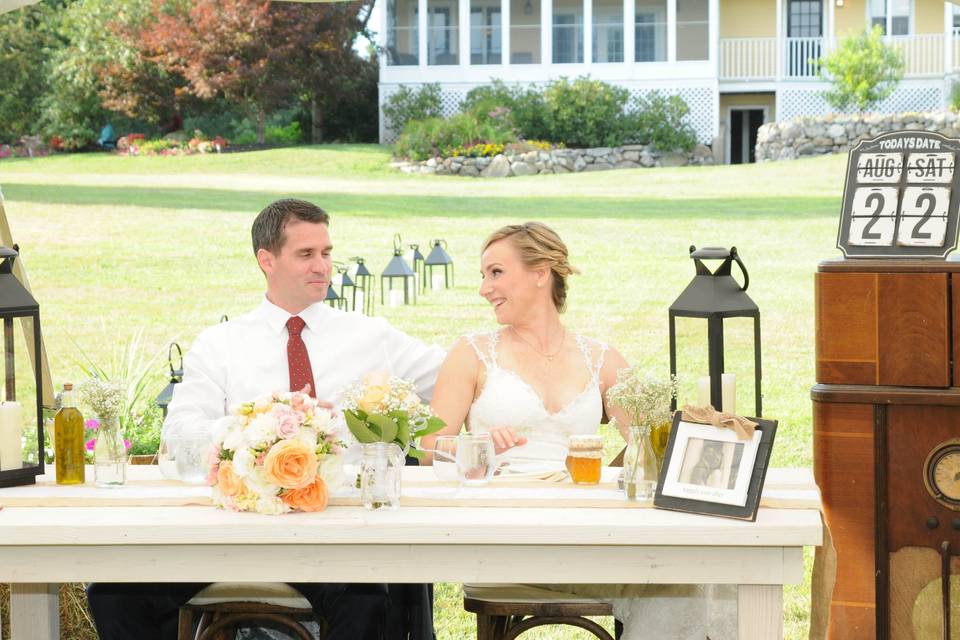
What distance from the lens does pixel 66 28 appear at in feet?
88.1

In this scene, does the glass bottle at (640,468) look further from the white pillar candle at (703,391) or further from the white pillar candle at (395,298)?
the white pillar candle at (395,298)

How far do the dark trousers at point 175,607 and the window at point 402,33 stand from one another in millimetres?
23033

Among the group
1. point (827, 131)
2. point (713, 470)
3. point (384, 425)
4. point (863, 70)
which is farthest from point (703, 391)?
point (863, 70)

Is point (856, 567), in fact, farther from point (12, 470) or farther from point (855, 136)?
point (855, 136)

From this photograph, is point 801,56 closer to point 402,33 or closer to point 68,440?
point 402,33

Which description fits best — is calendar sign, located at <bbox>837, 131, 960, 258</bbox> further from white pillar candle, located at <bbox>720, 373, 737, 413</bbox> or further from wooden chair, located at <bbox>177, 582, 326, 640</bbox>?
wooden chair, located at <bbox>177, 582, 326, 640</bbox>

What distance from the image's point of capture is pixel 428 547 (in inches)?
102

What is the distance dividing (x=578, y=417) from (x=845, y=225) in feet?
2.98

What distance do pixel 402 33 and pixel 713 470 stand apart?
24.2 metres

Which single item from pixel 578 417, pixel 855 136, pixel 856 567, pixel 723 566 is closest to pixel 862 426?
pixel 856 567

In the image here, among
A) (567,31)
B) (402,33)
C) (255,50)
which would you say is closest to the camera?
(255,50)

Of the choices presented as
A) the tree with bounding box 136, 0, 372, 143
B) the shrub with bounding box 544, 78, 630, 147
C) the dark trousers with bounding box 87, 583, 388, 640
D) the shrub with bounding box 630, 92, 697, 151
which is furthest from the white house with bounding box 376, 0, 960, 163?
the dark trousers with bounding box 87, 583, 388, 640

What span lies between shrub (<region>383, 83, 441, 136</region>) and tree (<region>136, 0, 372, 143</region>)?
1439 millimetres

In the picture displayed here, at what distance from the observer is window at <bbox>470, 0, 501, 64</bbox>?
25750 mm
